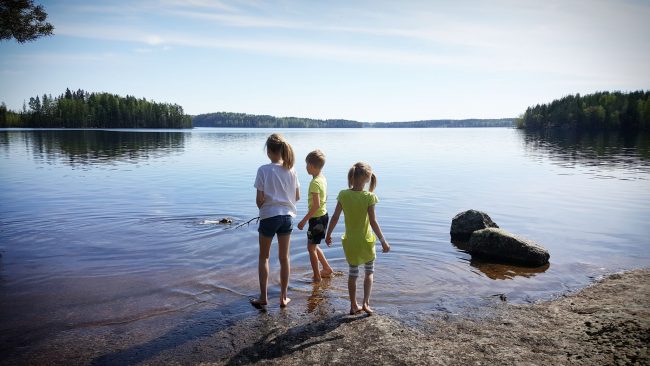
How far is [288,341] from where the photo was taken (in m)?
4.97

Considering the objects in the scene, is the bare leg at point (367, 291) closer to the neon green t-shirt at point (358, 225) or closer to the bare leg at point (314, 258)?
the neon green t-shirt at point (358, 225)

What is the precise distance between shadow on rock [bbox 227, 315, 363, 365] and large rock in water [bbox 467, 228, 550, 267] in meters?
5.31

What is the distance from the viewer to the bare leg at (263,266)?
19.3 feet

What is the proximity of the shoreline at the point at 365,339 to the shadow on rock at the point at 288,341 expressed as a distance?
1cm

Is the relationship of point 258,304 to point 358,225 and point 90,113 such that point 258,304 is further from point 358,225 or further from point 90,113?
point 90,113

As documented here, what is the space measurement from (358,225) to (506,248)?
527 cm

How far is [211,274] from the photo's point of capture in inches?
315

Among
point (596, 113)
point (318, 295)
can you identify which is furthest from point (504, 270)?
point (596, 113)

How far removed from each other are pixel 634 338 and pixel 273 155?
523cm

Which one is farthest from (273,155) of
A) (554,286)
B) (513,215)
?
(513,215)

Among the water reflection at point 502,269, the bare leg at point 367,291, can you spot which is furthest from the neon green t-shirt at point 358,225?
the water reflection at point 502,269

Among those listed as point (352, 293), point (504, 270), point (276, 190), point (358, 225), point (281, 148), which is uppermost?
point (281, 148)

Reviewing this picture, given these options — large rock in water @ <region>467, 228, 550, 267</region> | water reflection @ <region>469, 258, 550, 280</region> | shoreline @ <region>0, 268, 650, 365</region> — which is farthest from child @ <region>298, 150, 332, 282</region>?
large rock in water @ <region>467, 228, 550, 267</region>

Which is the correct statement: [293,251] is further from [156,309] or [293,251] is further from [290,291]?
[156,309]
